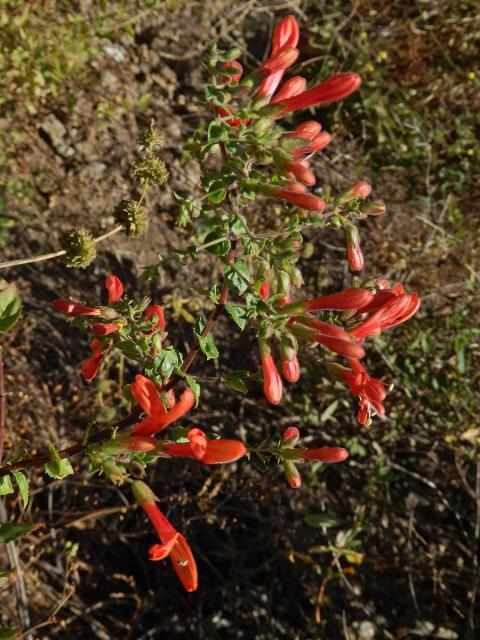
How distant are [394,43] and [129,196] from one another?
210cm

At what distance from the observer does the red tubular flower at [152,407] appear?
1386 millimetres

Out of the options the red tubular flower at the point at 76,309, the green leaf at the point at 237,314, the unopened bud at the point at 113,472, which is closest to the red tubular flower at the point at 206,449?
the unopened bud at the point at 113,472

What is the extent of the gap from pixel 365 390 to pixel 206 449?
47 centimetres

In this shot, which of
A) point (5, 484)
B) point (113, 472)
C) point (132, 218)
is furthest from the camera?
point (132, 218)

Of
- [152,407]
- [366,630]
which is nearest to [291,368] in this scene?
[152,407]

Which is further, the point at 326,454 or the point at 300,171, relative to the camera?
the point at 326,454

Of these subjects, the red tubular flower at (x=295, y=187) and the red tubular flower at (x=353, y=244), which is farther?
the red tubular flower at (x=353, y=244)

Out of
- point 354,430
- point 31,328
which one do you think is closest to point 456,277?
point 354,430

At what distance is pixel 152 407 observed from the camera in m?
1.42

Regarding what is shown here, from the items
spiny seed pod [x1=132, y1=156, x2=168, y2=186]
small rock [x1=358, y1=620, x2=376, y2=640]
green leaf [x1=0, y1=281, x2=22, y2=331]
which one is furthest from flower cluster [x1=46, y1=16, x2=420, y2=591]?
small rock [x1=358, y1=620, x2=376, y2=640]

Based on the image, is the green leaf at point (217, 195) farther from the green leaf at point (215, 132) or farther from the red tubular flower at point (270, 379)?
the red tubular flower at point (270, 379)

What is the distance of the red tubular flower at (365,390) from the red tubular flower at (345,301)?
0.65 feet

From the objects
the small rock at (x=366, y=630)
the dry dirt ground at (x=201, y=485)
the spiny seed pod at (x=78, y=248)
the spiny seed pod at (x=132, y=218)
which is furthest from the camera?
the small rock at (x=366, y=630)

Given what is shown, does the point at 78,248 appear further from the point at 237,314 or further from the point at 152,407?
the point at 152,407
